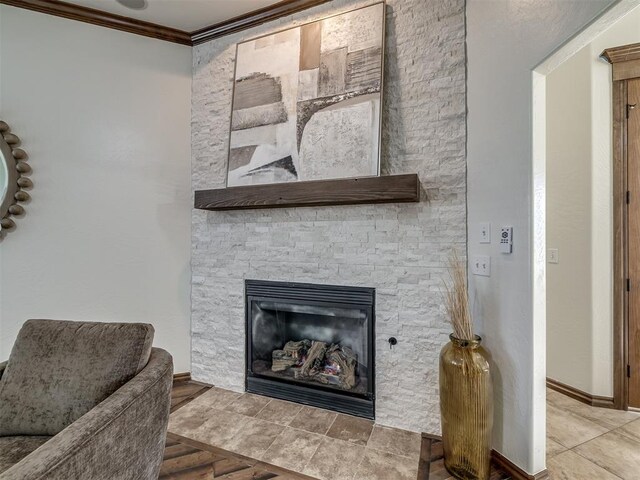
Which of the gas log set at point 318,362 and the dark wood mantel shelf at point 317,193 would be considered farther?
the gas log set at point 318,362

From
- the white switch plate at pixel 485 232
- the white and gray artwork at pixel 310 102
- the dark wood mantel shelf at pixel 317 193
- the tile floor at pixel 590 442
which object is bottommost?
the tile floor at pixel 590 442

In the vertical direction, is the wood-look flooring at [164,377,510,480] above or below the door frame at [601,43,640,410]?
below

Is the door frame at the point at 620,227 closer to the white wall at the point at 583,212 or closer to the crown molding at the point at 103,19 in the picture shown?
the white wall at the point at 583,212

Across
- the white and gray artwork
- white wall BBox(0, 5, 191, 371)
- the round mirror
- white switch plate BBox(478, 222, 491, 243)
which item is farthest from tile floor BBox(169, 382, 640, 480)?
the round mirror

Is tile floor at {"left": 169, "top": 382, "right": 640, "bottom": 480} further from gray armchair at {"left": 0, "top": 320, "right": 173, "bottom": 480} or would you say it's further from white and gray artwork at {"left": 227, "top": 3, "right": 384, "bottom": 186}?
white and gray artwork at {"left": 227, "top": 3, "right": 384, "bottom": 186}

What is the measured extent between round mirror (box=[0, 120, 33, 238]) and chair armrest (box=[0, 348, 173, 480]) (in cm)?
186

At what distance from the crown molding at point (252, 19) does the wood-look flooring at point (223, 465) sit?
3.12 metres

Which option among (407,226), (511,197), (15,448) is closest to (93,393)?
(15,448)

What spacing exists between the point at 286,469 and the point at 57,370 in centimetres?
122

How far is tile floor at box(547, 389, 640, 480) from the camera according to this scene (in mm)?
1703

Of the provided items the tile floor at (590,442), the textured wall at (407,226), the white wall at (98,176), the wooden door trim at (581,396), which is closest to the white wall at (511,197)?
the textured wall at (407,226)

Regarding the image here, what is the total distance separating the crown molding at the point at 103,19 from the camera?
243 cm

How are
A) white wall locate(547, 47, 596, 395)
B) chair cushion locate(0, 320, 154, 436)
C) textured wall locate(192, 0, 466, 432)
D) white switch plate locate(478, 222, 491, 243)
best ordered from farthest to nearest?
1. white wall locate(547, 47, 596, 395)
2. textured wall locate(192, 0, 466, 432)
3. white switch plate locate(478, 222, 491, 243)
4. chair cushion locate(0, 320, 154, 436)

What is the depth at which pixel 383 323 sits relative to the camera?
2178mm
